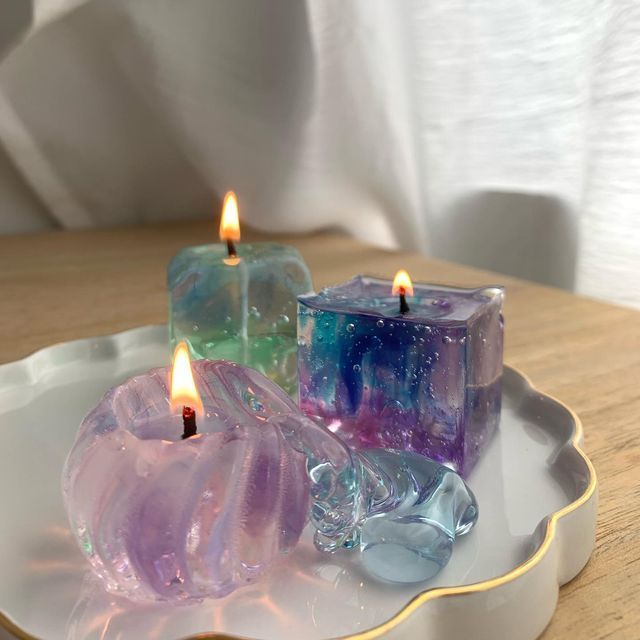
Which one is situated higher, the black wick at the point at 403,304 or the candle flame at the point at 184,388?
the candle flame at the point at 184,388

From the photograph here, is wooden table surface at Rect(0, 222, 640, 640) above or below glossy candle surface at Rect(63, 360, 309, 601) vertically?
below

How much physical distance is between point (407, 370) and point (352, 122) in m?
0.82

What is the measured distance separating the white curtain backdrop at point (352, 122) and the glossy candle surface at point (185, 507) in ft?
2.31

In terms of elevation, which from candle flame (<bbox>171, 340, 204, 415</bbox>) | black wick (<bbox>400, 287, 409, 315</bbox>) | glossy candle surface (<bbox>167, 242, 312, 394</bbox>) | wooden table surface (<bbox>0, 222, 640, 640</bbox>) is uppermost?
candle flame (<bbox>171, 340, 204, 415</bbox>)

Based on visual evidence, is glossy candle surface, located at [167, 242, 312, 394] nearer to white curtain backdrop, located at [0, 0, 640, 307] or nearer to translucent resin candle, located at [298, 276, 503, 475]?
translucent resin candle, located at [298, 276, 503, 475]

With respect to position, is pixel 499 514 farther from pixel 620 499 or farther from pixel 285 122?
pixel 285 122

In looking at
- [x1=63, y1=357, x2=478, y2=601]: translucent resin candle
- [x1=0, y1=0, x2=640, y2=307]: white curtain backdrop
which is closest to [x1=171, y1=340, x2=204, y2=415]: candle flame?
[x1=63, y1=357, x2=478, y2=601]: translucent resin candle

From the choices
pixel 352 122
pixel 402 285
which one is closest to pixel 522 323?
pixel 402 285

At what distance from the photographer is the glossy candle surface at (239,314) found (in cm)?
58

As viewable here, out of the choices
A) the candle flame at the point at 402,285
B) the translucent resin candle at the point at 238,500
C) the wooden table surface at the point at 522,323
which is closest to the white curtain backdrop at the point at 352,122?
the wooden table surface at the point at 522,323

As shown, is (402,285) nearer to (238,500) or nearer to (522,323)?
(238,500)

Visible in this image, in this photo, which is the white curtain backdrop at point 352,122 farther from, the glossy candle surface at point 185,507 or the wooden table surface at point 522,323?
the glossy candle surface at point 185,507

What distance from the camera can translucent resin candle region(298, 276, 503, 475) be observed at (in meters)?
0.45

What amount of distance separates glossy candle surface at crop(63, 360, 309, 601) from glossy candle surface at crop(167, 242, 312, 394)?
0.68ft
